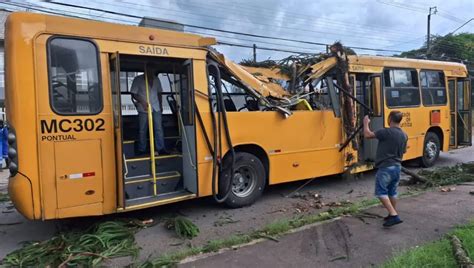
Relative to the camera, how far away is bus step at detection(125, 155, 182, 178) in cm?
628

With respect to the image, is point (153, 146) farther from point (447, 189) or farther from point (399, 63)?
point (399, 63)

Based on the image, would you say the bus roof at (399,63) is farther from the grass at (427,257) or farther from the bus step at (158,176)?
the grass at (427,257)

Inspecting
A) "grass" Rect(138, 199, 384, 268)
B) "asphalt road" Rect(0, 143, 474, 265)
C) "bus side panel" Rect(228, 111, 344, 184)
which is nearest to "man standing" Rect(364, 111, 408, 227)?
"grass" Rect(138, 199, 384, 268)

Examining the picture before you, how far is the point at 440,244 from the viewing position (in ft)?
15.4

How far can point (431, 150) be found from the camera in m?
10.6

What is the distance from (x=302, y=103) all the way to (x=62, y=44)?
4493 millimetres

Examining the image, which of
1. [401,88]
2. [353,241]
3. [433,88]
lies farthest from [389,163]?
[433,88]

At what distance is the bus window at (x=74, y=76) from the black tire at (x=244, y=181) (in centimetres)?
242

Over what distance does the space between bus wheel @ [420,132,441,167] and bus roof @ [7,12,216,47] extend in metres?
6.65

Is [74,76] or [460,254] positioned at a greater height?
[74,76]

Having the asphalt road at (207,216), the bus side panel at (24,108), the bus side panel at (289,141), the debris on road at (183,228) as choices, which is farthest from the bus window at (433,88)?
the bus side panel at (24,108)

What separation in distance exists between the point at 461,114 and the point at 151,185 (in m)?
9.33

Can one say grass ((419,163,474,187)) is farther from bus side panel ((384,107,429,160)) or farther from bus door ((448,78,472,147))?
bus door ((448,78,472,147))

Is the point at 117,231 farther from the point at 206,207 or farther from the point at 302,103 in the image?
the point at 302,103
